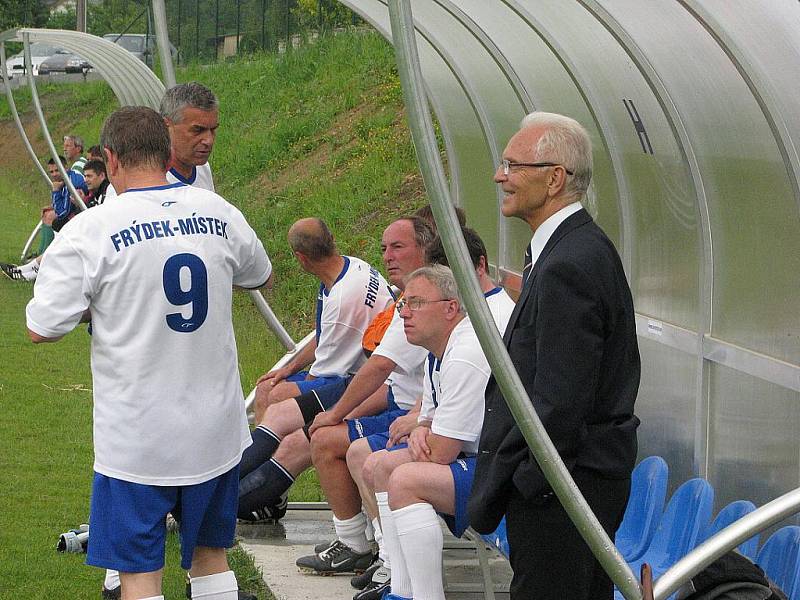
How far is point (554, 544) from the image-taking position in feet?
11.6

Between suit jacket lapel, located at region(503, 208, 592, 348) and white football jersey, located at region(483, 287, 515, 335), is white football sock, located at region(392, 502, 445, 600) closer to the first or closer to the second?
white football jersey, located at region(483, 287, 515, 335)

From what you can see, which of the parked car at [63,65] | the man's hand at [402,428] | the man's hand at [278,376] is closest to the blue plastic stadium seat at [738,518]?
the man's hand at [402,428]

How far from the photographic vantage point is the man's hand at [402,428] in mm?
5551

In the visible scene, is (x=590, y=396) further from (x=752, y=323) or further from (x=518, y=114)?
(x=518, y=114)

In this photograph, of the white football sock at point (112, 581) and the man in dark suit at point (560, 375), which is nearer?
the man in dark suit at point (560, 375)

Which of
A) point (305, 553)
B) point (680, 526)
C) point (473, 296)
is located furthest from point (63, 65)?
point (473, 296)

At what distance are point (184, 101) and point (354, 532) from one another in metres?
2.15

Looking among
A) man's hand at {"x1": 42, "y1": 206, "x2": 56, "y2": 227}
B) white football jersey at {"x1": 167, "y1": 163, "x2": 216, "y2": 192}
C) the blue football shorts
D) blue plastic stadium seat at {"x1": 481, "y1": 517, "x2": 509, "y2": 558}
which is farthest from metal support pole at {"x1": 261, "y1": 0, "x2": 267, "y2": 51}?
the blue football shorts

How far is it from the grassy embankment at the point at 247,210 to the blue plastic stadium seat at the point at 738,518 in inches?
95.0

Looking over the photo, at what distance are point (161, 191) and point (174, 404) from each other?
70cm

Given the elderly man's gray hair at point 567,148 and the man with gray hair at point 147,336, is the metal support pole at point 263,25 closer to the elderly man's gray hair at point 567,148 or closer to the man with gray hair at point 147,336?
the man with gray hair at point 147,336

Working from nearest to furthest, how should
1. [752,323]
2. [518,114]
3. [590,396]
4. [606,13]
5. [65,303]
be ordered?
[590,396]
[65,303]
[752,323]
[606,13]
[518,114]

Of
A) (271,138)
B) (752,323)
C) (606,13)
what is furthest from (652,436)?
(271,138)

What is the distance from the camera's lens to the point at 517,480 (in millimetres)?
3449
